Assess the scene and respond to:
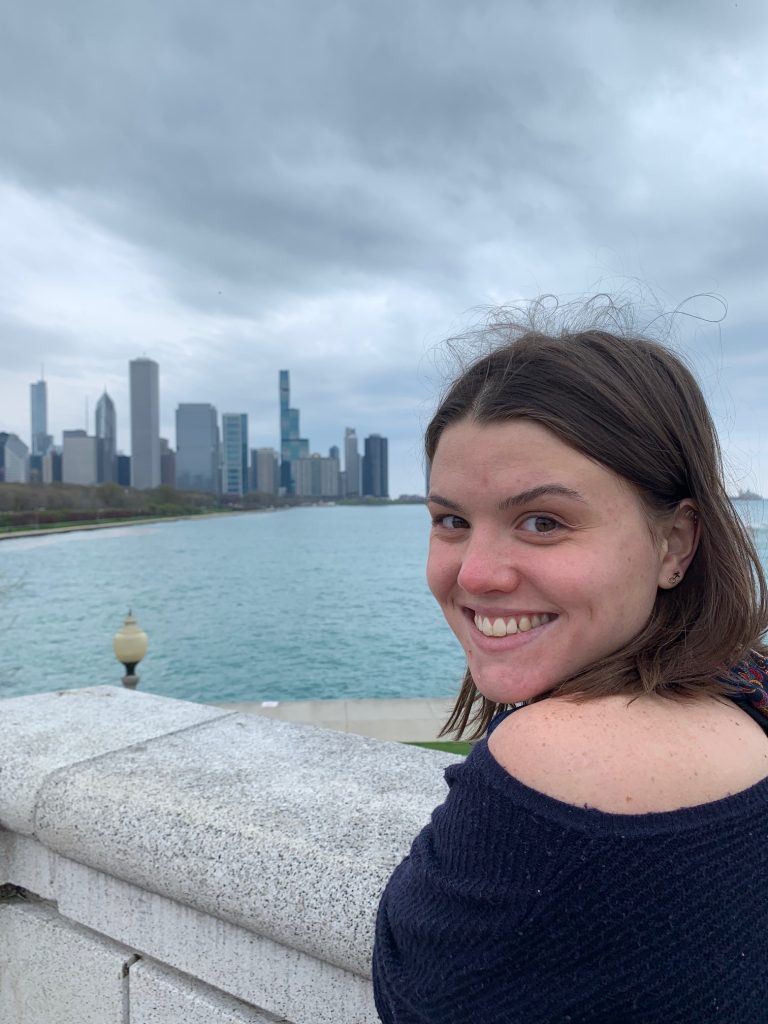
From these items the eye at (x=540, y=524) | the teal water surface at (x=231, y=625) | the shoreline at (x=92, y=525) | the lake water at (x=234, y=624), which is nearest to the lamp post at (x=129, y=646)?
the teal water surface at (x=231, y=625)

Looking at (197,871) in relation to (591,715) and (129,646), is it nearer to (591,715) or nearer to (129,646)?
(591,715)

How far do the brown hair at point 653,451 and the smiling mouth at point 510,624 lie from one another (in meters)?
0.10

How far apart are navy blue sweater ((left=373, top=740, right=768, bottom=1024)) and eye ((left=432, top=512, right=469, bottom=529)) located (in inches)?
18.2

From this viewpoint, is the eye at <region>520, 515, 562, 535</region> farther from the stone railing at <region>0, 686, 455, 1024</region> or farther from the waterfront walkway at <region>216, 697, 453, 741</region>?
the waterfront walkway at <region>216, 697, 453, 741</region>

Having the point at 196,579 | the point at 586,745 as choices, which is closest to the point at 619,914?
the point at 586,745

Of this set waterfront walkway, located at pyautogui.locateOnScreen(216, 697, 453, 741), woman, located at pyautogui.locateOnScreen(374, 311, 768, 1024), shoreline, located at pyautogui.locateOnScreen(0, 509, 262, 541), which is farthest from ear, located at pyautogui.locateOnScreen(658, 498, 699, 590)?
shoreline, located at pyautogui.locateOnScreen(0, 509, 262, 541)

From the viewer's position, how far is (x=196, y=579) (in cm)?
5644

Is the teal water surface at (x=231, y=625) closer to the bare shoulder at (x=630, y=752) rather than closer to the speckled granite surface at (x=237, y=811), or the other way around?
the speckled granite surface at (x=237, y=811)

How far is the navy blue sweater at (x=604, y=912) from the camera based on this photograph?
0.88 m

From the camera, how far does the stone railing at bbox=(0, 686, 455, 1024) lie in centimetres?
165

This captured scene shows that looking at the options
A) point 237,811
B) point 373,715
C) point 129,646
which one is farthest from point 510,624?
point 129,646

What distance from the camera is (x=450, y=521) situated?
1.34m

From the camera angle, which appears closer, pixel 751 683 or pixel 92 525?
pixel 751 683

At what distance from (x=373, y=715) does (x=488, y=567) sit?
10.2 meters
